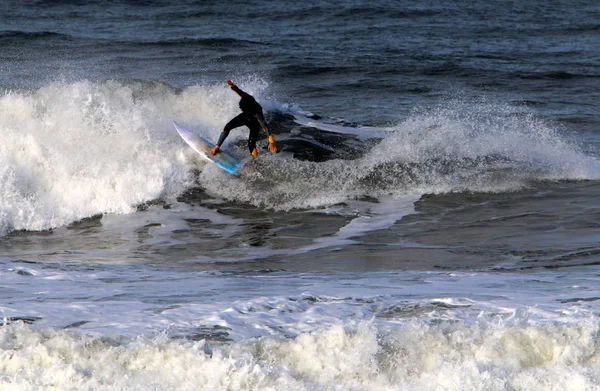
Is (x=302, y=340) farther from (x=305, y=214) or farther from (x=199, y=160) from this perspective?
(x=199, y=160)

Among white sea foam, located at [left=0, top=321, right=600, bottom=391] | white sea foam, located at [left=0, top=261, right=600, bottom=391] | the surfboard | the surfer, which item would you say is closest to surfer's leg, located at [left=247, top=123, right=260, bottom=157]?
the surfer

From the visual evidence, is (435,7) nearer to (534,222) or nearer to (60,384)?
(534,222)

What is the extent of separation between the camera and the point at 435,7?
33094 mm

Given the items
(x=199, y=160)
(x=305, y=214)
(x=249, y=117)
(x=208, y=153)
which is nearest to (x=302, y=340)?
(x=305, y=214)

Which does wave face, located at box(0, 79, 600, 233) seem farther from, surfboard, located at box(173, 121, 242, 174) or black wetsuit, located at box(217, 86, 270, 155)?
black wetsuit, located at box(217, 86, 270, 155)

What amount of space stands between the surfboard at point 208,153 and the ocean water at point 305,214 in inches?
7.4

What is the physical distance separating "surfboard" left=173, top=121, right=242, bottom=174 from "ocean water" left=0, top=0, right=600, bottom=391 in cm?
19

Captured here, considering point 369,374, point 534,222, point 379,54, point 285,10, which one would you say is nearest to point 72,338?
point 369,374

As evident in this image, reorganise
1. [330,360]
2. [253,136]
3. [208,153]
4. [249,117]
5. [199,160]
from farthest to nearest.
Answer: [199,160], [208,153], [253,136], [249,117], [330,360]

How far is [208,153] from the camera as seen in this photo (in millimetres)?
13891

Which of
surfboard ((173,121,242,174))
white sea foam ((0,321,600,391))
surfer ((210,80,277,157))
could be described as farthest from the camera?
surfboard ((173,121,242,174))

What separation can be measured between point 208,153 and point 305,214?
2430mm

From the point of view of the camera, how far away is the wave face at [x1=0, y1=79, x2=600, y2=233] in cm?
1300

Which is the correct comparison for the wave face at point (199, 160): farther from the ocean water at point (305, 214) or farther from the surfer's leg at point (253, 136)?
the surfer's leg at point (253, 136)
